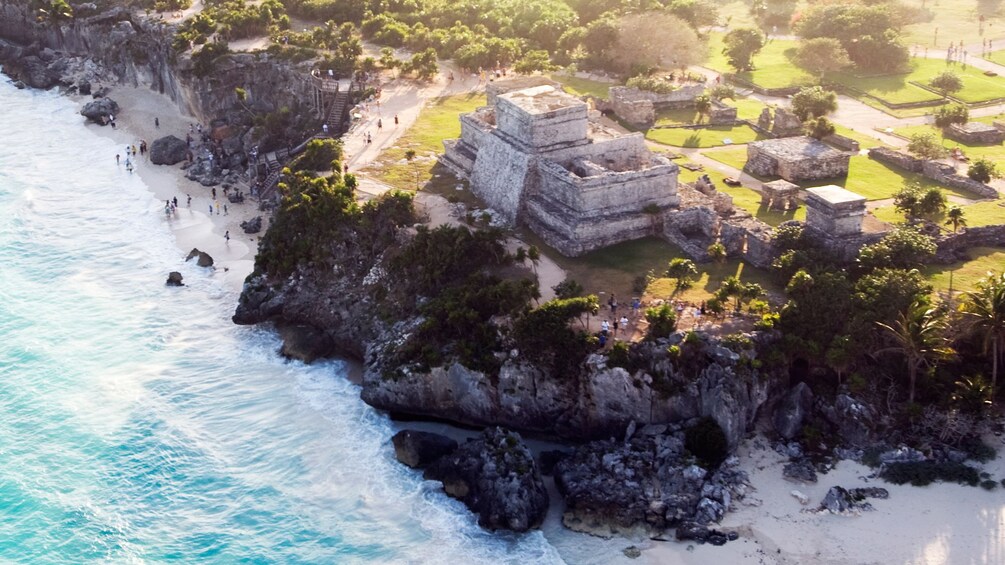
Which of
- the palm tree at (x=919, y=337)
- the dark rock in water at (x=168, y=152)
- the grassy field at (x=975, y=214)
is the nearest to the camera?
the palm tree at (x=919, y=337)

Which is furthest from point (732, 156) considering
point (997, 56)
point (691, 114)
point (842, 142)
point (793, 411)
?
point (997, 56)

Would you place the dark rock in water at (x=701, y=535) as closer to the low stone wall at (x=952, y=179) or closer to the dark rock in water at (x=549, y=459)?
the dark rock in water at (x=549, y=459)

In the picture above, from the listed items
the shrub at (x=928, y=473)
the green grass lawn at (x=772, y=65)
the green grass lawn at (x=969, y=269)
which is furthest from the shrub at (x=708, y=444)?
the green grass lawn at (x=772, y=65)

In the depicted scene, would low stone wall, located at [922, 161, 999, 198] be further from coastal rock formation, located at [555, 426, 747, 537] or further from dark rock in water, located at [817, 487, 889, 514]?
coastal rock formation, located at [555, 426, 747, 537]

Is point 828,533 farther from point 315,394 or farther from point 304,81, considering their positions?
point 304,81

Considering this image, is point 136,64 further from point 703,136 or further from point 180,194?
point 703,136

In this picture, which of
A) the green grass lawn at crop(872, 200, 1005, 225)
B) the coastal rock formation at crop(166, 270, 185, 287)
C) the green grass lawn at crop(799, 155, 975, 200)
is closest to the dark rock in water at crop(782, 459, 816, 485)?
the green grass lawn at crop(872, 200, 1005, 225)
